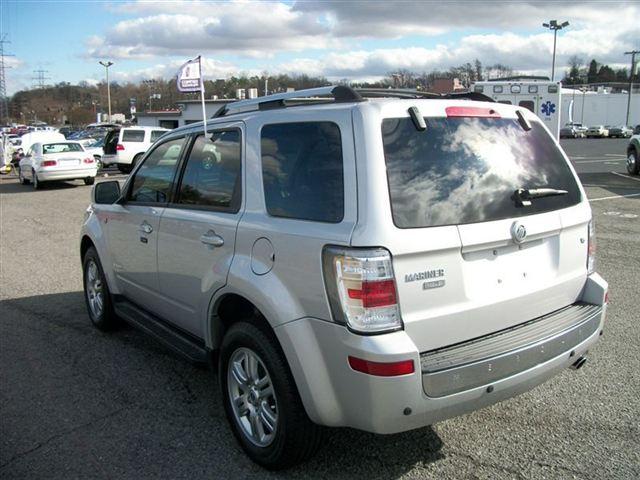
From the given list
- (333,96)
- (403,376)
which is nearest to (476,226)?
(403,376)

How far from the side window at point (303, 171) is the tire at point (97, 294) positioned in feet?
9.07

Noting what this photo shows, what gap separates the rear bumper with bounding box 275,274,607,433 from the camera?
260 cm

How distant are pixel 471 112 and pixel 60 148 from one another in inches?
816

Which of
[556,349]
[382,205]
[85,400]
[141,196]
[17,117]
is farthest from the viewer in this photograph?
[17,117]

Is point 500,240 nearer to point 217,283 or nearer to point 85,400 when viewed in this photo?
point 217,283

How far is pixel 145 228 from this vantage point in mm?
4426

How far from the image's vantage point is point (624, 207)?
12.7 metres

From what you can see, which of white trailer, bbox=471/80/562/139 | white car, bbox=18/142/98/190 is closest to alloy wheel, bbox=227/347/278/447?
white trailer, bbox=471/80/562/139

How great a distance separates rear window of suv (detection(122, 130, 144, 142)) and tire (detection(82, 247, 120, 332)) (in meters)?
21.3

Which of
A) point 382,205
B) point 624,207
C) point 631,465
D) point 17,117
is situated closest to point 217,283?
point 382,205

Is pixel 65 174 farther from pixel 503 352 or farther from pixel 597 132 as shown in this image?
pixel 597 132

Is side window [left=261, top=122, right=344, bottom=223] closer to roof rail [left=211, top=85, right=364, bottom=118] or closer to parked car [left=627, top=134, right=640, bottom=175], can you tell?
roof rail [left=211, top=85, right=364, bottom=118]

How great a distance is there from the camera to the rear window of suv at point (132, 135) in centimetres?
2578

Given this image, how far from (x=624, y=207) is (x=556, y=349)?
36.2 ft
